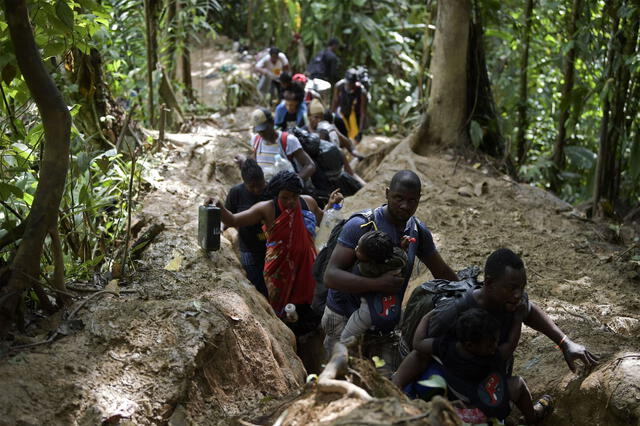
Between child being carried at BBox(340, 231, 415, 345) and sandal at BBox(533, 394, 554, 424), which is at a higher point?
child being carried at BBox(340, 231, 415, 345)

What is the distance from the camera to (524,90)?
12914mm

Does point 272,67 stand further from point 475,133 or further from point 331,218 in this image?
point 331,218

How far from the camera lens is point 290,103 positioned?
10.0 meters

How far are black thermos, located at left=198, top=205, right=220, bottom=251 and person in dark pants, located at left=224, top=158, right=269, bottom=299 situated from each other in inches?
21.0

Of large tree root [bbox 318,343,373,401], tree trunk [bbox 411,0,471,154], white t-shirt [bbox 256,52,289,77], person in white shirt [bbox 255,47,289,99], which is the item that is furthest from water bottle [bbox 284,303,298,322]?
white t-shirt [bbox 256,52,289,77]

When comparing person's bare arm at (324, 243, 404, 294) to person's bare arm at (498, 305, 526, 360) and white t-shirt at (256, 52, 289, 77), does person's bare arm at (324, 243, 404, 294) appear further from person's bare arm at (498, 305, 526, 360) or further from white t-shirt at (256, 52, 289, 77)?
white t-shirt at (256, 52, 289, 77)

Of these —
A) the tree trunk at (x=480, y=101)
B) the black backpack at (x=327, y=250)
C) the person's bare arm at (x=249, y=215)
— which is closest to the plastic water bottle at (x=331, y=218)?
the person's bare arm at (x=249, y=215)

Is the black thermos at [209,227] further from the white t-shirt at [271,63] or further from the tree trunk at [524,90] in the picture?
the white t-shirt at [271,63]

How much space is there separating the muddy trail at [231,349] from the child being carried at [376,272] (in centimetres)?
63

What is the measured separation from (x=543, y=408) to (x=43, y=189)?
330cm

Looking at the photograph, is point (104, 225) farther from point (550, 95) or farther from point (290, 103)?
point (550, 95)

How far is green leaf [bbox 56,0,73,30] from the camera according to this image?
13.2 ft

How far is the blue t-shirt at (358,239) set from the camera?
459 cm

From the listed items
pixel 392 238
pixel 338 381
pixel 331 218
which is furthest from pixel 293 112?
pixel 338 381
